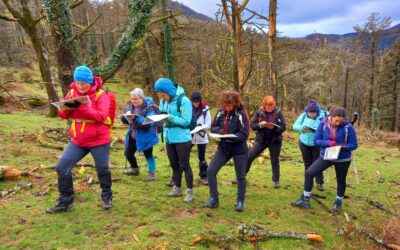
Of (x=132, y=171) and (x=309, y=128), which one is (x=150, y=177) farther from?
(x=309, y=128)

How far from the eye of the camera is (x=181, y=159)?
18.1 ft

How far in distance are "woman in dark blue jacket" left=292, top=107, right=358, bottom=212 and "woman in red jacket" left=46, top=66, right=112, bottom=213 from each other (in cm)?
361

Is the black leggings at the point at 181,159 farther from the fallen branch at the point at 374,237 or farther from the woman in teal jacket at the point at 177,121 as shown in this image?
the fallen branch at the point at 374,237

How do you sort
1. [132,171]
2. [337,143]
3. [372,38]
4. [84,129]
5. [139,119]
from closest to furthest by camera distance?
1. [84,129]
2. [337,143]
3. [139,119]
4. [132,171]
5. [372,38]

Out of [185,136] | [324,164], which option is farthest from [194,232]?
[324,164]

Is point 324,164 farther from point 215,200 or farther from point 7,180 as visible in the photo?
point 7,180

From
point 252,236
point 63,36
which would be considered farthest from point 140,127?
point 63,36

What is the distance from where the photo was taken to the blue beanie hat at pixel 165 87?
5.29 meters

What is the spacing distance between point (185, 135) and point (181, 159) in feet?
1.38

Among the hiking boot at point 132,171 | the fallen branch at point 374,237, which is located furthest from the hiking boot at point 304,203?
the hiking boot at point 132,171

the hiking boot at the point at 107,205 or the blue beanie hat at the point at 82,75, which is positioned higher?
the blue beanie hat at the point at 82,75

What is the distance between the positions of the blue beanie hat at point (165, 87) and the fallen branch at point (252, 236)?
2.36 m

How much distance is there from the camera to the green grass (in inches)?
165

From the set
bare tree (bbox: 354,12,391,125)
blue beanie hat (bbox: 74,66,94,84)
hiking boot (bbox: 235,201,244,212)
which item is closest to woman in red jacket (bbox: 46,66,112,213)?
blue beanie hat (bbox: 74,66,94,84)
